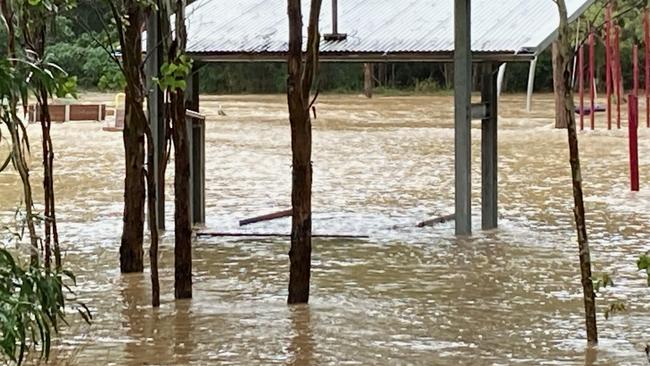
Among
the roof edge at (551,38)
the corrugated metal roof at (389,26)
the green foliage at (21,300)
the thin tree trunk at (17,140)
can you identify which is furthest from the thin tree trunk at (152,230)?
the roof edge at (551,38)

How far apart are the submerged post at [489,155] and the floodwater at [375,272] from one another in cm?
29

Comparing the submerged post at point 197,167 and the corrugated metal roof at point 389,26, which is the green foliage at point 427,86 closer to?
the corrugated metal roof at point 389,26

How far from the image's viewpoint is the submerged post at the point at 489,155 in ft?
47.6

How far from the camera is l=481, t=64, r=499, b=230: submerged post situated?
14523mm

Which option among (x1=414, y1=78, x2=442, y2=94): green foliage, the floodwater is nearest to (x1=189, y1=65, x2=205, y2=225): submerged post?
the floodwater

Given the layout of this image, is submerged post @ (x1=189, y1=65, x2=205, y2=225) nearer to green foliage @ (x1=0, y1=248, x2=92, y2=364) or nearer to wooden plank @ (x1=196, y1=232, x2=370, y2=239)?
wooden plank @ (x1=196, y1=232, x2=370, y2=239)

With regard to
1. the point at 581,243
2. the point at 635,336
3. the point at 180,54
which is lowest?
the point at 635,336

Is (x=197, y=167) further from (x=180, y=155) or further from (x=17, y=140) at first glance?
(x=17, y=140)

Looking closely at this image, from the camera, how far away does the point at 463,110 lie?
46.0ft

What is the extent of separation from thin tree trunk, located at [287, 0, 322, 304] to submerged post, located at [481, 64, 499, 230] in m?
5.25

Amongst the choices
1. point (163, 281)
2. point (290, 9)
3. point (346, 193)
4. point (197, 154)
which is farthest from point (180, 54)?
point (346, 193)

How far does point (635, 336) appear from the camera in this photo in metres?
8.56

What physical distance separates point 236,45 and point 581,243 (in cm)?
771

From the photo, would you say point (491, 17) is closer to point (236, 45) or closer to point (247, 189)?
point (236, 45)
